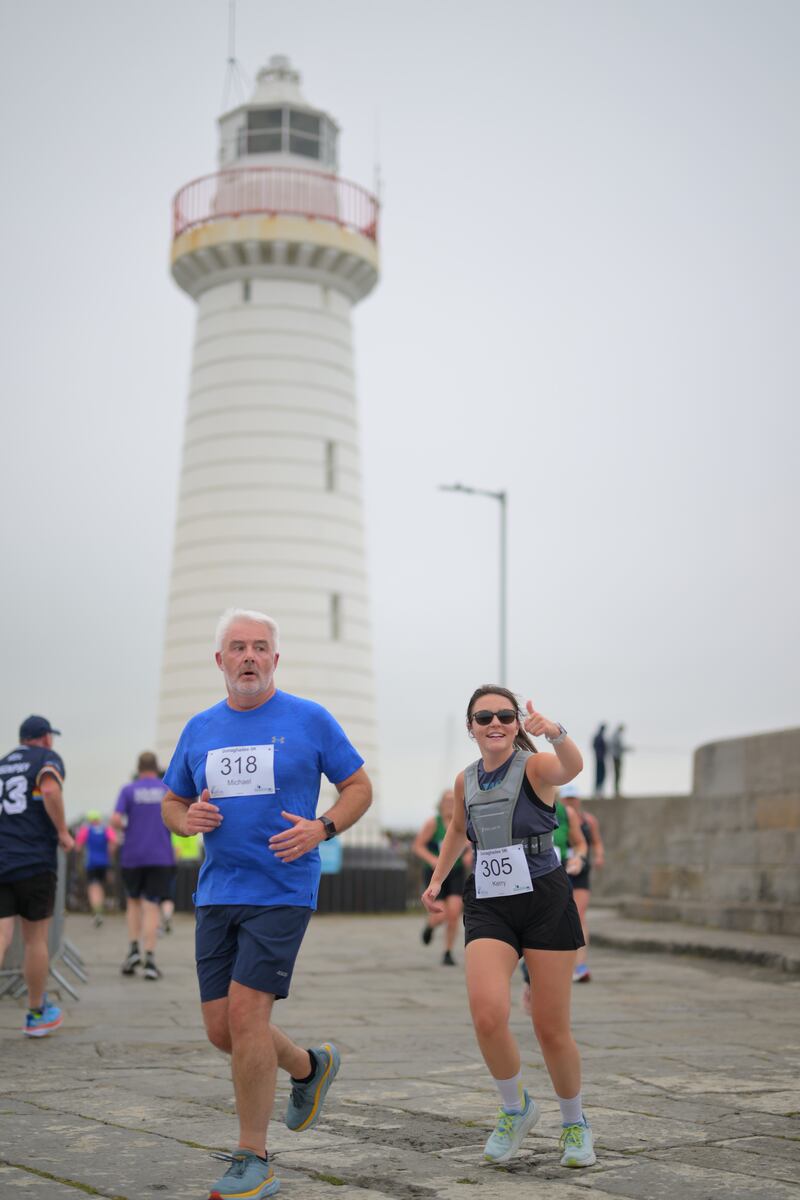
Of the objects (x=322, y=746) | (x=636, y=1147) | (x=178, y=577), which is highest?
(x=178, y=577)

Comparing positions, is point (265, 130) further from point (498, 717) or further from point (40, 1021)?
point (498, 717)

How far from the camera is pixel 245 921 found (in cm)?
538

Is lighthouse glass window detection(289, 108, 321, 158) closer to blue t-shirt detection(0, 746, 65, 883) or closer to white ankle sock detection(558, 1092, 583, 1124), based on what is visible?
blue t-shirt detection(0, 746, 65, 883)

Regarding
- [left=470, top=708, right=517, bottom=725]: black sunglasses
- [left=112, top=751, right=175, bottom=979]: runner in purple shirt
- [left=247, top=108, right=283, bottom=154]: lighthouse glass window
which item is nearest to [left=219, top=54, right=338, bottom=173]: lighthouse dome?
[left=247, top=108, right=283, bottom=154]: lighthouse glass window

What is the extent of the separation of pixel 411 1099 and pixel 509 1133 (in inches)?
57.4

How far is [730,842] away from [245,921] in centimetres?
1294

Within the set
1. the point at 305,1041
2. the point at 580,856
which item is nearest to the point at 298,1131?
Result: the point at 305,1041

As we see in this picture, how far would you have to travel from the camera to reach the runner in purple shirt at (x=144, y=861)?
13.4m

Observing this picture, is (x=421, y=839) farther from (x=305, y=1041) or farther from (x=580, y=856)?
(x=305, y=1041)

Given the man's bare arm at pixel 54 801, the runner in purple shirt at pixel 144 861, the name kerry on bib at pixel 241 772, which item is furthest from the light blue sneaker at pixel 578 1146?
the runner in purple shirt at pixel 144 861

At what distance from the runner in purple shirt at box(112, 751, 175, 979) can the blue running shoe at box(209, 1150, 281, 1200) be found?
326 inches

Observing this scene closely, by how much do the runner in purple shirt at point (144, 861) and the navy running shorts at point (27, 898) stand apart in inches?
148

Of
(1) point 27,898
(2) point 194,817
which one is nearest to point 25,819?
(1) point 27,898

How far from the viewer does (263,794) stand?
Result: 17.9ft
